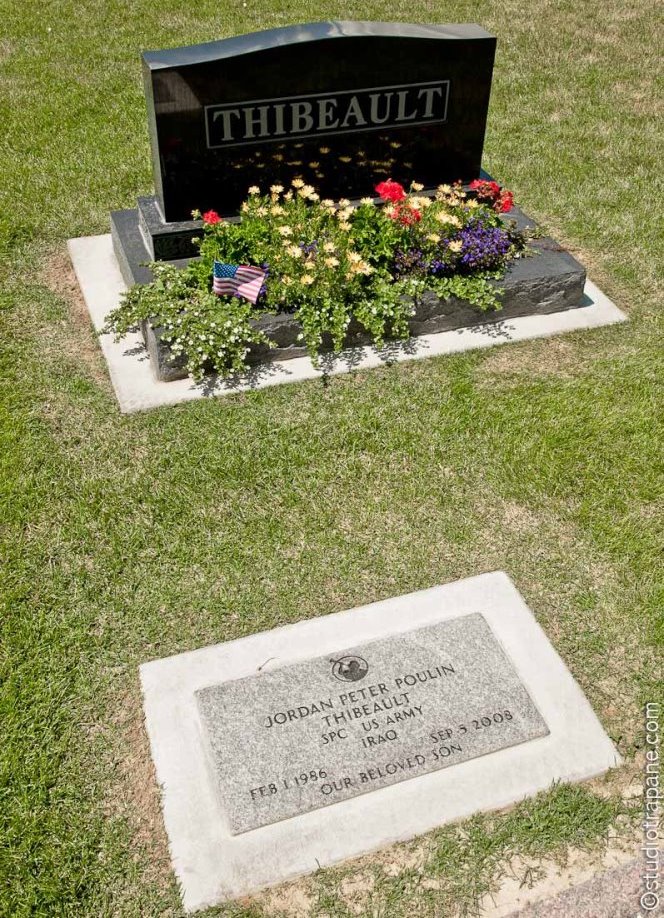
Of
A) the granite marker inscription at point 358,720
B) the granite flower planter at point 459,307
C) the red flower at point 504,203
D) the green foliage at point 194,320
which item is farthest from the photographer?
the red flower at point 504,203

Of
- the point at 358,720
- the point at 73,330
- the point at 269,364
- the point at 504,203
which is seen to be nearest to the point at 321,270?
the point at 269,364

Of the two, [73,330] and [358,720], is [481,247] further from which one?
[358,720]

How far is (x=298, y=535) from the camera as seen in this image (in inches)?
198

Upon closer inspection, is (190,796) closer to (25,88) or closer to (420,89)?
(420,89)

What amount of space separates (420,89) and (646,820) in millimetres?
5446

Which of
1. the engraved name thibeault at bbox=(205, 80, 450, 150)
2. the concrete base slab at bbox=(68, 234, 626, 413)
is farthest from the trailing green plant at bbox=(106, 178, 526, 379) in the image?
the engraved name thibeault at bbox=(205, 80, 450, 150)

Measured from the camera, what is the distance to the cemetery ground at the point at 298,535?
367cm

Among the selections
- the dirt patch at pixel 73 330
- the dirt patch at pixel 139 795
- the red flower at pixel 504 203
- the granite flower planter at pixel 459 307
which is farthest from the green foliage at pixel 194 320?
the dirt patch at pixel 139 795

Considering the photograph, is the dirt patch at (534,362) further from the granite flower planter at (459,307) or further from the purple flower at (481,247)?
the purple flower at (481,247)

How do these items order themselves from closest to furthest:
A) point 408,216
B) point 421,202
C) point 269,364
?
point 269,364
point 408,216
point 421,202

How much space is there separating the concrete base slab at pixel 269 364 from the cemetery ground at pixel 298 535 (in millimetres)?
130

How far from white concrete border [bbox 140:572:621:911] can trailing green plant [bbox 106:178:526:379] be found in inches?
92.4

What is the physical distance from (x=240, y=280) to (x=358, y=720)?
11.3 feet

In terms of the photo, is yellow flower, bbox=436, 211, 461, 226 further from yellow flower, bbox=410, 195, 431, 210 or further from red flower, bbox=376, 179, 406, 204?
red flower, bbox=376, 179, 406, 204
